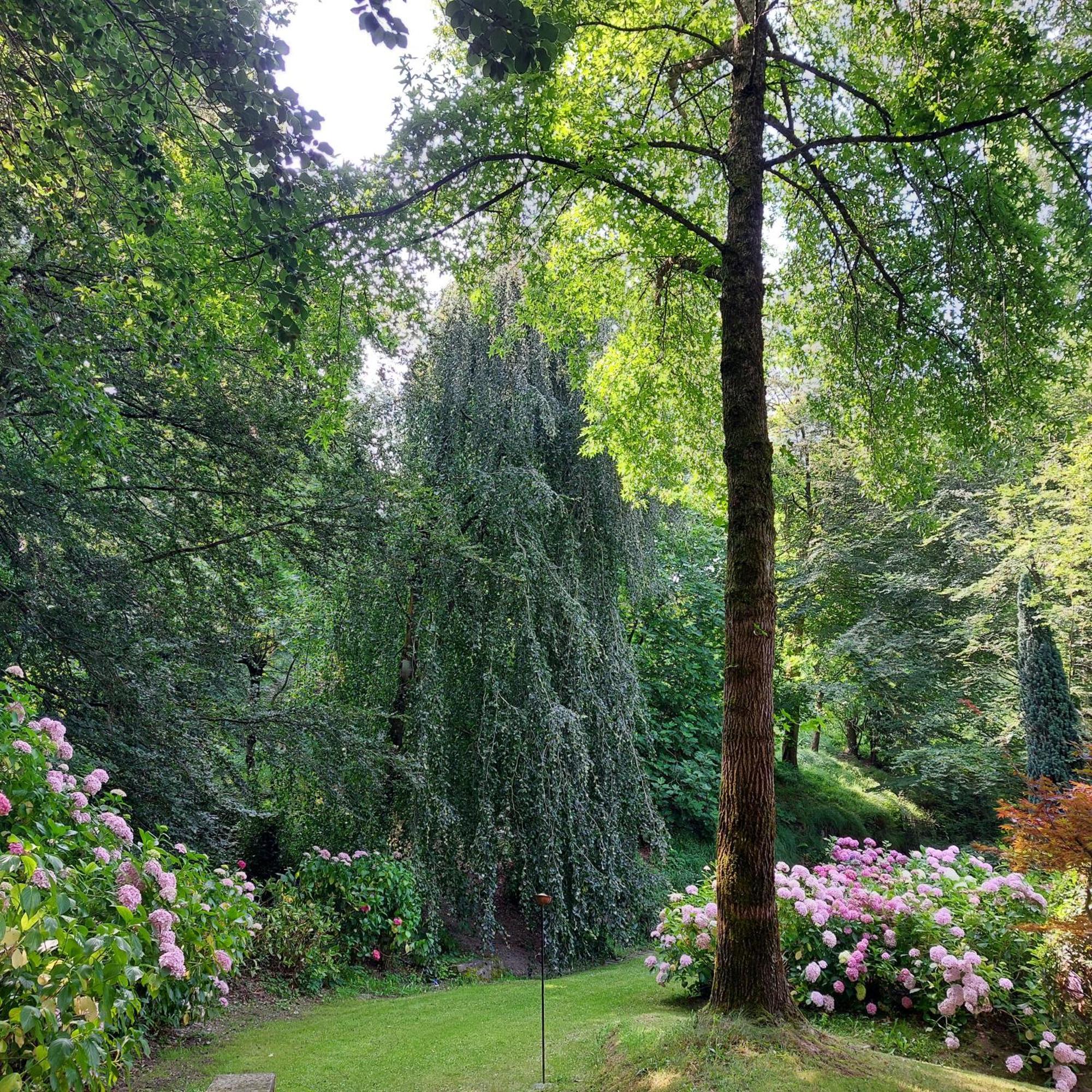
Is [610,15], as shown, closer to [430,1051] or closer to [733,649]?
[733,649]

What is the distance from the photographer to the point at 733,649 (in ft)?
10.7

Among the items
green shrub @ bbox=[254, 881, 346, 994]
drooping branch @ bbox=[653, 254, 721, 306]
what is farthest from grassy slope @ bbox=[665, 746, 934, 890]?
drooping branch @ bbox=[653, 254, 721, 306]

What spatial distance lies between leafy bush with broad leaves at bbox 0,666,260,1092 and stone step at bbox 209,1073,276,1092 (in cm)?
31

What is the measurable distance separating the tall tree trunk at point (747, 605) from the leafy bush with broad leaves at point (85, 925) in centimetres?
220

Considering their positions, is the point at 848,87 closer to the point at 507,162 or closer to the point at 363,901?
the point at 507,162

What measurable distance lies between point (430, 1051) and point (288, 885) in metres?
2.46

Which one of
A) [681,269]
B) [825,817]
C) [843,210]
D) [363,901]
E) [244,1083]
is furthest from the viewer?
[825,817]

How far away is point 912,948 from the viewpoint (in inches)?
155

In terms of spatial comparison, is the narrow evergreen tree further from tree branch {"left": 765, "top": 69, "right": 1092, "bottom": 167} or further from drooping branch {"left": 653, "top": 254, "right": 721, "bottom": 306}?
tree branch {"left": 765, "top": 69, "right": 1092, "bottom": 167}

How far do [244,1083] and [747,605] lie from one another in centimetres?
264

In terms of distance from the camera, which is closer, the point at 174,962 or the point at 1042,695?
the point at 174,962

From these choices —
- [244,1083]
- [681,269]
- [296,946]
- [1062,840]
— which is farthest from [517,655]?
[244,1083]

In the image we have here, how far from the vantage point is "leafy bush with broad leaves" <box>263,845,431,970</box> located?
559cm

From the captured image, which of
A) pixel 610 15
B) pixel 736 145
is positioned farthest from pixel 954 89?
pixel 610 15
